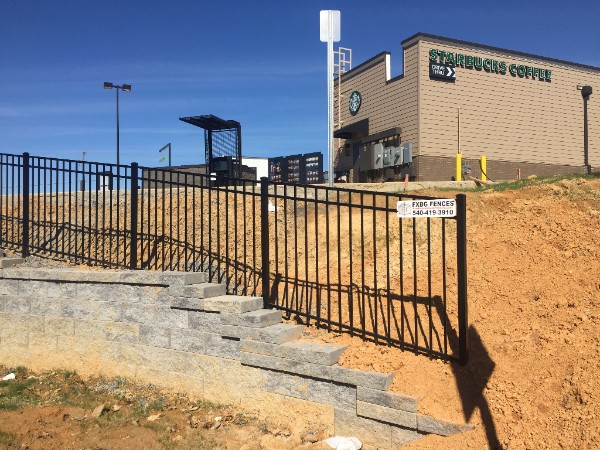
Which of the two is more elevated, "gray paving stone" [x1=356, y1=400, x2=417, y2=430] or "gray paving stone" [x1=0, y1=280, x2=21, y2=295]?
"gray paving stone" [x1=0, y1=280, x2=21, y2=295]

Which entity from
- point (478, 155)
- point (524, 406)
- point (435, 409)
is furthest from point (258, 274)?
point (478, 155)

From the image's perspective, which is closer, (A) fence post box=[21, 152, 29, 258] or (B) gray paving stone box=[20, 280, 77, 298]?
(B) gray paving stone box=[20, 280, 77, 298]

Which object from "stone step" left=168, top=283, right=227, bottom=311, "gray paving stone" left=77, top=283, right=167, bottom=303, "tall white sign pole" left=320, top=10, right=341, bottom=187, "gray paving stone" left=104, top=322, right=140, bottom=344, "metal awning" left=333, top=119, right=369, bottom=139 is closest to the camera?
"stone step" left=168, top=283, right=227, bottom=311

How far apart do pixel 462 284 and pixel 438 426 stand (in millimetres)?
1380

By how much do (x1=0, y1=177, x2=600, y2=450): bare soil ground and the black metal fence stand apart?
0.28m

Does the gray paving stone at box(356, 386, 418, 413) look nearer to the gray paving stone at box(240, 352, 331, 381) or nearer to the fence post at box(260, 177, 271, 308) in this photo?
the gray paving stone at box(240, 352, 331, 381)

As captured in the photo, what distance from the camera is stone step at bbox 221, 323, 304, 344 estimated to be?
5535 millimetres

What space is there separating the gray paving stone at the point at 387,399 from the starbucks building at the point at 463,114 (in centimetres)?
1552

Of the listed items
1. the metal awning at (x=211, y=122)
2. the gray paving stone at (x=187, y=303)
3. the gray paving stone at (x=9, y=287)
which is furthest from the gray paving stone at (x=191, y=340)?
the metal awning at (x=211, y=122)

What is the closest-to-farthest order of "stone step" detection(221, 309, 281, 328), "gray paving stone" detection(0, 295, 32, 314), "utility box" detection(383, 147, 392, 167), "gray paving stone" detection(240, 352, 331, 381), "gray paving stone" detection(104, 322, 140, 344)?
1. "gray paving stone" detection(240, 352, 331, 381)
2. "stone step" detection(221, 309, 281, 328)
3. "gray paving stone" detection(104, 322, 140, 344)
4. "gray paving stone" detection(0, 295, 32, 314)
5. "utility box" detection(383, 147, 392, 167)

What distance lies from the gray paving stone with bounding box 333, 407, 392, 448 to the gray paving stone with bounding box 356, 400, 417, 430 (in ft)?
0.21

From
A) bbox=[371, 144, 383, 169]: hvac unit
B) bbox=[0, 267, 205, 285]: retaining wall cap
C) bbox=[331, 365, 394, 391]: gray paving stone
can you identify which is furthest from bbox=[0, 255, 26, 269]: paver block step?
bbox=[371, 144, 383, 169]: hvac unit

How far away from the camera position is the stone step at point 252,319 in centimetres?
574

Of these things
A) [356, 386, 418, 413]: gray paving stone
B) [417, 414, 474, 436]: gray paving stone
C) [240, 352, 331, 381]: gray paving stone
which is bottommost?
[417, 414, 474, 436]: gray paving stone
